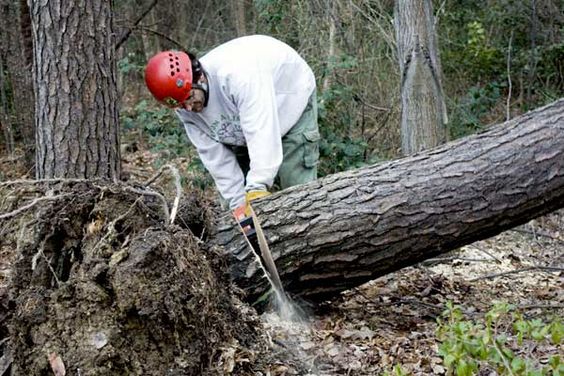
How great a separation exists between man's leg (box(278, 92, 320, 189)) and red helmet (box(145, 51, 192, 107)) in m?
0.95

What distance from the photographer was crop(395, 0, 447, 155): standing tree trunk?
614 cm

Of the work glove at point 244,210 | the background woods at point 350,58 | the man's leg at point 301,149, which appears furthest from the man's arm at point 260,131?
the background woods at point 350,58

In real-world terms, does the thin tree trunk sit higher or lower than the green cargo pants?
higher

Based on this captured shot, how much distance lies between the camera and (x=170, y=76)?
13.6 feet

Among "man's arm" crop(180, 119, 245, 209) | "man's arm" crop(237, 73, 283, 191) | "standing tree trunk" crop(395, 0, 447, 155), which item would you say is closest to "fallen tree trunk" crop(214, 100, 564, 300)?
"man's arm" crop(237, 73, 283, 191)

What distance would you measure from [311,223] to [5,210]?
1.56 meters

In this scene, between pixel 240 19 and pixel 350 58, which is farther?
pixel 240 19

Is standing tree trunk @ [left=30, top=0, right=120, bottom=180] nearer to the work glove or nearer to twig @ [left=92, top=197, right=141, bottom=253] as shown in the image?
the work glove

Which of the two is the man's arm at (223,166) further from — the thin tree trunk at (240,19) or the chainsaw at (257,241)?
the thin tree trunk at (240,19)

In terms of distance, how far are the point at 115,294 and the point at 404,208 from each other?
1.67m

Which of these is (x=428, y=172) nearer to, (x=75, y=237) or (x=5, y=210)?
(x=75, y=237)

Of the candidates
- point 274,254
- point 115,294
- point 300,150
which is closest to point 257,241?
point 274,254

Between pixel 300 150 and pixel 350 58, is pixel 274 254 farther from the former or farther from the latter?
pixel 350 58

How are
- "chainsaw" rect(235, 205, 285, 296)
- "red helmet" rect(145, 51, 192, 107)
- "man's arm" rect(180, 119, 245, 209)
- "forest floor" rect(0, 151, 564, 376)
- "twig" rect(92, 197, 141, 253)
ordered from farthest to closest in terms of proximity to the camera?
"man's arm" rect(180, 119, 245, 209) → "red helmet" rect(145, 51, 192, 107) → "chainsaw" rect(235, 205, 285, 296) → "forest floor" rect(0, 151, 564, 376) → "twig" rect(92, 197, 141, 253)
